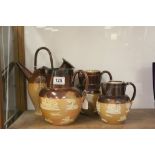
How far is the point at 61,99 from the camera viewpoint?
83 cm

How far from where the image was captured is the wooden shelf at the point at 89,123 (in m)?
0.84

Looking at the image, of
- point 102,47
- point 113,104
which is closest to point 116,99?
point 113,104

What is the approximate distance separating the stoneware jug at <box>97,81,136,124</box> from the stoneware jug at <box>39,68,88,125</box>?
0.07 meters

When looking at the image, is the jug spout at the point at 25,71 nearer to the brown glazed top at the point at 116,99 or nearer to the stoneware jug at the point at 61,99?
the stoneware jug at the point at 61,99

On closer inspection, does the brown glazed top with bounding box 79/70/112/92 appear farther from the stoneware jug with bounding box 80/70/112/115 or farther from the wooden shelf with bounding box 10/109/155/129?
the wooden shelf with bounding box 10/109/155/129

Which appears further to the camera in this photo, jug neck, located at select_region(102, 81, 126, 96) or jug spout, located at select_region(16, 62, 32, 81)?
jug spout, located at select_region(16, 62, 32, 81)

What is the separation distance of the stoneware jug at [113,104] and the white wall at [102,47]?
206 mm

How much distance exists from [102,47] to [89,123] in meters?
0.32

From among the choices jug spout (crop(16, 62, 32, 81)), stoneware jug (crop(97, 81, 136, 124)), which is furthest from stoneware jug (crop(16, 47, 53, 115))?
stoneware jug (crop(97, 81, 136, 124))

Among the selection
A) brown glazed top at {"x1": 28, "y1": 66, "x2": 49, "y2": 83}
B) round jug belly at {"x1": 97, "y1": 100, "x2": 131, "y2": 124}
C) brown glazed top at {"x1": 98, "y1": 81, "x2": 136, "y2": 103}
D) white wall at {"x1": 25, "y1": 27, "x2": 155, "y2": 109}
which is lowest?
round jug belly at {"x1": 97, "y1": 100, "x2": 131, "y2": 124}

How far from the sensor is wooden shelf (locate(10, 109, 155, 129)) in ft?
2.75

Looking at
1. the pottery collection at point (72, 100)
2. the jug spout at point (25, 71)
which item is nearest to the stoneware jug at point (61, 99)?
the pottery collection at point (72, 100)
